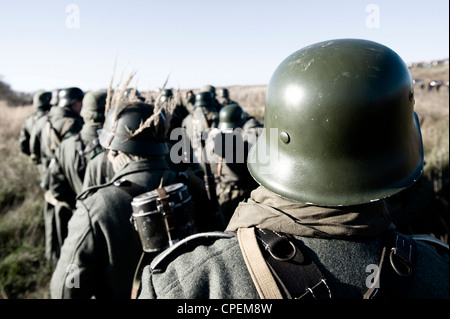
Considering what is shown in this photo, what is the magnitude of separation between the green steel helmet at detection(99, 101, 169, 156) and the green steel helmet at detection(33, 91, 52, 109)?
5566 millimetres

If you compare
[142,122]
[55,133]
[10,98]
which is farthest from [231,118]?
[10,98]

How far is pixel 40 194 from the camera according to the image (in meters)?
6.87

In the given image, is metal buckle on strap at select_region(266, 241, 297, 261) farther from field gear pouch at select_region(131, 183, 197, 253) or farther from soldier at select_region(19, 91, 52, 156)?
soldier at select_region(19, 91, 52, 156)

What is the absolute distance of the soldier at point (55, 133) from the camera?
182 inches

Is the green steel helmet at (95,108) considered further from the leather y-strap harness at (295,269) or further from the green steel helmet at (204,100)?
the green steel helmet at (204,100)

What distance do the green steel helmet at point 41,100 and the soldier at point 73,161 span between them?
11.5 feet

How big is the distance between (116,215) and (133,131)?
754 millimetres

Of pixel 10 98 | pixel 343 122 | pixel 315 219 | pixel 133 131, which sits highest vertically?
pixel 10 98

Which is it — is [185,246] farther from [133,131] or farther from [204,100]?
[204,100]

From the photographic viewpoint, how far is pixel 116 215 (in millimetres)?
2123

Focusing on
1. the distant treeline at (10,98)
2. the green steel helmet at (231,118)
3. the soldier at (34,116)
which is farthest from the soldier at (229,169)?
the distant treeline at (10,98)
